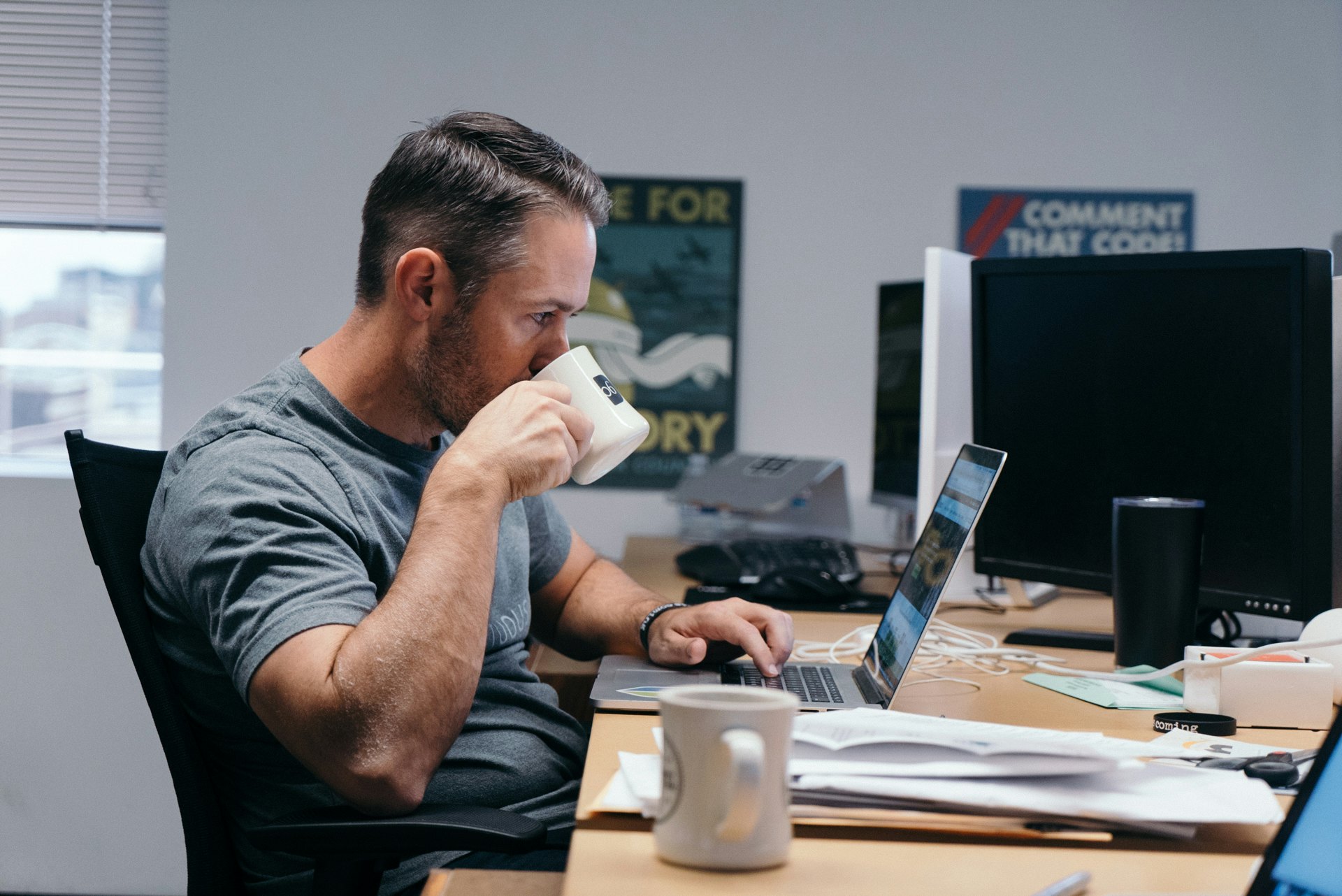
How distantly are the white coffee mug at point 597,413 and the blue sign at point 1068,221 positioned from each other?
67.4 inches

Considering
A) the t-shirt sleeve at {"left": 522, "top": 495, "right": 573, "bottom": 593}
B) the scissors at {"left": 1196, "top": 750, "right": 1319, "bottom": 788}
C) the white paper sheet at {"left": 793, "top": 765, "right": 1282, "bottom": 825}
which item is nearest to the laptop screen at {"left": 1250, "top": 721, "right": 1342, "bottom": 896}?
the white paper sheet at {"left": 793, "top": 765, "right": 1282, "bottom": 825}

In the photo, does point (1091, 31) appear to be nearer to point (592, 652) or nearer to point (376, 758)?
point (592, 652)

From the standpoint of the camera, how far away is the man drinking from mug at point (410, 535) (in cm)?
93

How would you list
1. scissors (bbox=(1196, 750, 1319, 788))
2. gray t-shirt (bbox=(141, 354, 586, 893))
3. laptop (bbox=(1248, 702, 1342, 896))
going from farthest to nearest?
gray t-shirt (bbox=(141, 354, 586, 893)), scissors (bbox=(1196, 750, 1319, 788)), laptop (bbox=(1248, 702, 1342, 896))

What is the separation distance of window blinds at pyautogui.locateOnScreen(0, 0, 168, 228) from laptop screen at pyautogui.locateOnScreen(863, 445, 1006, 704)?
7.45 feet

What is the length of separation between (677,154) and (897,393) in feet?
2.72

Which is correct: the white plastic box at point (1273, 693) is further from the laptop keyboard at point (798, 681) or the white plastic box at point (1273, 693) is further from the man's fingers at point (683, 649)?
the man's fingers at point (683, 649)

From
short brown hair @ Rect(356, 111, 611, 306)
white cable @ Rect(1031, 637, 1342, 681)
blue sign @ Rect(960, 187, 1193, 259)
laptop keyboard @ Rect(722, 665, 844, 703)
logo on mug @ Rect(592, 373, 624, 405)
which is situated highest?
blue sign @ Rect(960, 187, 1193, 259)

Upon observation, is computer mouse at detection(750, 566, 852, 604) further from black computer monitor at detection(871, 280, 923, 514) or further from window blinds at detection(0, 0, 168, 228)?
window blinds at detection(0, 0, 168, 228)

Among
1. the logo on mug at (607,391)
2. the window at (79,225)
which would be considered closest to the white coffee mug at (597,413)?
the logo on mug at (607,391)

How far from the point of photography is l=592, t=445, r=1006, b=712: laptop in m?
1.07

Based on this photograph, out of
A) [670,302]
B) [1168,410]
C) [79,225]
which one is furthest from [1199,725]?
[79,225]

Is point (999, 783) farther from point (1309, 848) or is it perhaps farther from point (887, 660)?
point (887, 660)

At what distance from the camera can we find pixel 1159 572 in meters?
1.27
